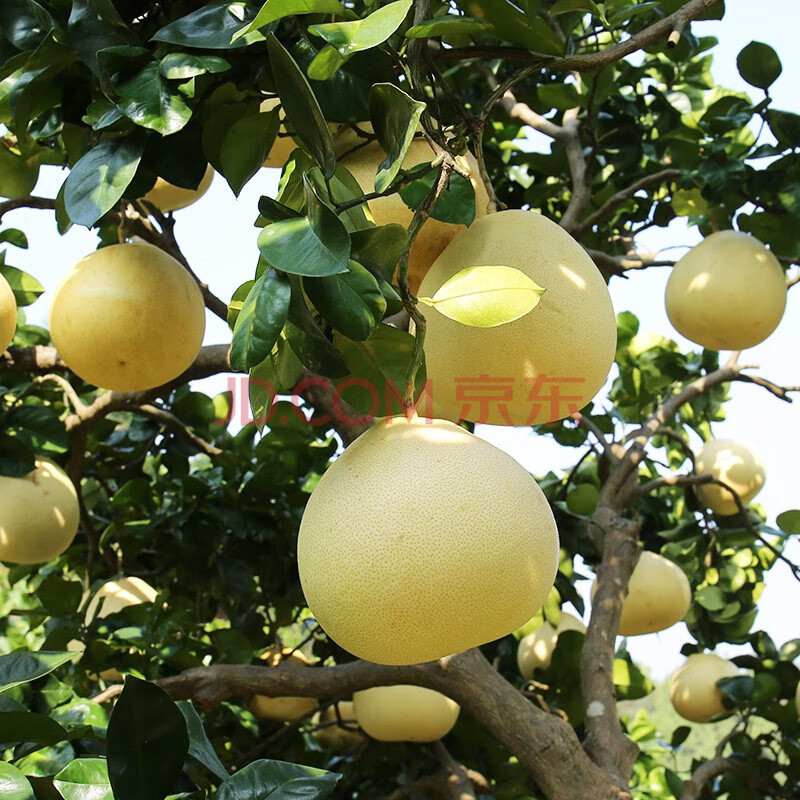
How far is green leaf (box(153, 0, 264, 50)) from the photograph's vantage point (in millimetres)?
741

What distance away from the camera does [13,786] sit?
2.08ft

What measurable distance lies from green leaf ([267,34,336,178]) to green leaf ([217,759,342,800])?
1.40 ft

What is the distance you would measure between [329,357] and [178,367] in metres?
0.64

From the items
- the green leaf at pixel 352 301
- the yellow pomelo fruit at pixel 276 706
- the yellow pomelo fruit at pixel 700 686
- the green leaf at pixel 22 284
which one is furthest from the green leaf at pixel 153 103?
the yellow pomelo fruit at pixel 700 686

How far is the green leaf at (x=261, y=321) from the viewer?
1.81 feet

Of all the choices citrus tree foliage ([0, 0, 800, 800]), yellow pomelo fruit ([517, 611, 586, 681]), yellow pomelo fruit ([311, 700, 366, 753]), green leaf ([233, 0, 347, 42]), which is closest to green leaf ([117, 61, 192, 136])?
citrus tree foliage ([0, 0, 800, 800])

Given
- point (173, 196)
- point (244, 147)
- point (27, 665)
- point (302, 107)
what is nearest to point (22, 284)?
point (173, 196)

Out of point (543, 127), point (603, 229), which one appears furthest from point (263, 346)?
point (603, 229)

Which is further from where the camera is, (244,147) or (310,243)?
(244,147)

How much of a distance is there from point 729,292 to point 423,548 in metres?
1.22

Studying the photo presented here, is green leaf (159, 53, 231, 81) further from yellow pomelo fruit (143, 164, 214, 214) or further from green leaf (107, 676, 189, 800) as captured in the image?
yellow pomelo fruit (143, 164, 214, 214)

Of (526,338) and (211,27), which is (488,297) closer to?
(526,338)

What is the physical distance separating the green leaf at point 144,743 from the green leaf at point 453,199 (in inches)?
16.7

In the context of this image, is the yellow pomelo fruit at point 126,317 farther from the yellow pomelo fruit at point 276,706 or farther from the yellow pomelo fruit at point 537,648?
the yellow pomelo fruit at point 537,648
